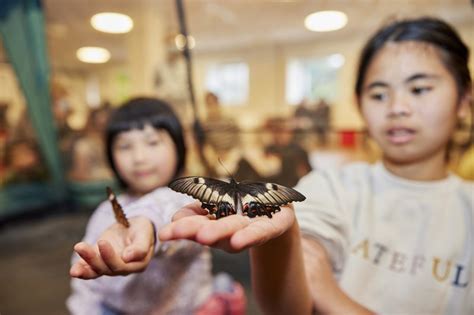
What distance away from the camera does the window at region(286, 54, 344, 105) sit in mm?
830

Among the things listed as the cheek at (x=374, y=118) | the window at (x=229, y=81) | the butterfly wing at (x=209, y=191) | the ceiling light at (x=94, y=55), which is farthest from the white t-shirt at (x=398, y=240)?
the ceiling light at (x=94, y=55)

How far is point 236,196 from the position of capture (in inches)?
9.9

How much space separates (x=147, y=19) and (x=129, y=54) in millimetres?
95

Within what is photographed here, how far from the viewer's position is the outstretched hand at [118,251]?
236 millimetres

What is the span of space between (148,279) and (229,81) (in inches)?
21.2

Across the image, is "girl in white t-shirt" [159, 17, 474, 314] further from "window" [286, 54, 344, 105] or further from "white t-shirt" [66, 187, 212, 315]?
"window" [286, 54, 344, 105]

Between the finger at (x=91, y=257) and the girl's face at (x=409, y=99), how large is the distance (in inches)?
15.4

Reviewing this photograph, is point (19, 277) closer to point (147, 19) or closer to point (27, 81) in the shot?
point (27, 81)

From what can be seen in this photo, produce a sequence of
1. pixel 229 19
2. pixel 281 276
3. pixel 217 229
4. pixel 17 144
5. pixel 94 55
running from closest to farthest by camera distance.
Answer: pixel 217 229 < pixel 281 276 < pixel 94 55 < pixel 229 19 < pixel 17 144

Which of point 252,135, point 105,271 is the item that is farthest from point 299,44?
point 105,271

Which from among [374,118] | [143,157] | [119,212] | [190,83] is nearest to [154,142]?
[143,157]

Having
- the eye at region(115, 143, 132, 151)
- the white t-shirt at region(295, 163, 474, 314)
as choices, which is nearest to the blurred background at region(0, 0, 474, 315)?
the white t-shirt at region(295, 163, 474, 314)

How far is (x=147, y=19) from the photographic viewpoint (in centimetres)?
79

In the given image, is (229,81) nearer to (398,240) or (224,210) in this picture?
(398,240)
